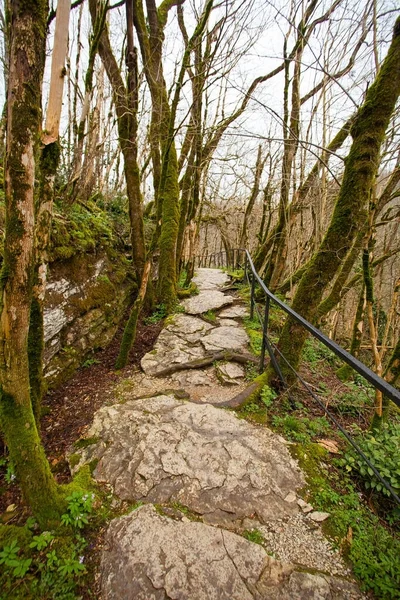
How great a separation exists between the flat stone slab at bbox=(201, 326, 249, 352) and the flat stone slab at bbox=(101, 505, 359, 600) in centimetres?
257

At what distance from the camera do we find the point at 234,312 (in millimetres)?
5598

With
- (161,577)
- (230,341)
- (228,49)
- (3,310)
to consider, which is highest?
(228,49)

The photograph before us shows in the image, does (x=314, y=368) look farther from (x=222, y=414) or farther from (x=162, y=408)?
(x=162, y=408)

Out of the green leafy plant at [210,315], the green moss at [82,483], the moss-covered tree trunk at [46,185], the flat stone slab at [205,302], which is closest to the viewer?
the moss-covered tree trunk at [46,185]

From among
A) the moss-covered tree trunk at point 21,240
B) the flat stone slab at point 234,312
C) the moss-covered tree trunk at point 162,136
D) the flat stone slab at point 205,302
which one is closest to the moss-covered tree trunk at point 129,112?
the moss-covered tree trunk at point 162,136

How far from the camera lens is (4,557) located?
133cm

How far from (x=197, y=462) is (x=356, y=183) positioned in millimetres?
2756

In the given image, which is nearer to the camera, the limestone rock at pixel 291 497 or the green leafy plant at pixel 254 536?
the green leafy plant at pixel 254 536

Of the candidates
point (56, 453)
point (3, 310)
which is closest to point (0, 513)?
point (56, 453)

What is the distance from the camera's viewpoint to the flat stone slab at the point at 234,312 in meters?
5.34

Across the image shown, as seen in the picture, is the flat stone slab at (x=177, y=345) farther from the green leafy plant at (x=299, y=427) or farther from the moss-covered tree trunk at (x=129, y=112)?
the green leafy plant at (x=299, y=427)

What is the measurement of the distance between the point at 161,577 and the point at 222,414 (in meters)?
1.30

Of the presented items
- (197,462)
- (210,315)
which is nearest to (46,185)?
(197,462)

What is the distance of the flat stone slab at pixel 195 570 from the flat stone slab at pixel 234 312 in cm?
400
